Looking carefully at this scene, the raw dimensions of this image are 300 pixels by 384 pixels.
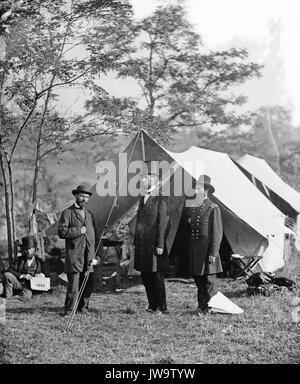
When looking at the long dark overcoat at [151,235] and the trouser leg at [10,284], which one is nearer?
the long dark overcoat at [151,235]

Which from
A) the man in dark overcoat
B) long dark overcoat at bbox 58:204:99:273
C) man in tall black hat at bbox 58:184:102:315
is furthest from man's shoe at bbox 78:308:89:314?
the man in dark overcoat

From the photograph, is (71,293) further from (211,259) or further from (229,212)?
(229,212)

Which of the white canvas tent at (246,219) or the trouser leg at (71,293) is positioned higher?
the white canvas tent at (246,219)

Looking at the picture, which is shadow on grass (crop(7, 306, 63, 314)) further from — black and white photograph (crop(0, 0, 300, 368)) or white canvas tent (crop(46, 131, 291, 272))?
white canvas tent (crop(46, 131, 291, 272))

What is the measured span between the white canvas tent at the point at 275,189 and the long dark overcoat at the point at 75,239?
6.09m

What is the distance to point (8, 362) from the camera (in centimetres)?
462

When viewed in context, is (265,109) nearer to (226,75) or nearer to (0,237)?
(0,237)

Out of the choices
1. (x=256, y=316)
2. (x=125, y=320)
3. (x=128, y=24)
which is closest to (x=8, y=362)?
(x=125, y=320)

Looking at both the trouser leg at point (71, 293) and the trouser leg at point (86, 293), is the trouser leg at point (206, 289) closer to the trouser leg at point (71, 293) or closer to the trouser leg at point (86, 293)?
the trouser leg at point (86, 293)

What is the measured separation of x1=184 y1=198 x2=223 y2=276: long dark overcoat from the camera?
259 inches

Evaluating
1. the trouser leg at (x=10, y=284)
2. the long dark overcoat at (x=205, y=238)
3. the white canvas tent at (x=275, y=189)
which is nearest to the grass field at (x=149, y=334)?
the trouser leg at (x=10, y=284)

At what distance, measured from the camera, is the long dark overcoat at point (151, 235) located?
666 cm

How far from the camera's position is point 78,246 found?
262 inches

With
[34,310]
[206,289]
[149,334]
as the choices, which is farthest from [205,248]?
[34,310]
